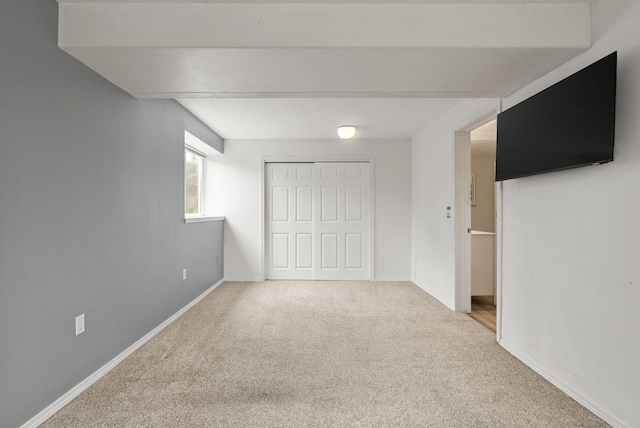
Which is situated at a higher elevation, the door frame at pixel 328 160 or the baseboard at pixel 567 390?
the door frame at pixel 328 160

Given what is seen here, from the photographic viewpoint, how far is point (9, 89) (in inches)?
61.3

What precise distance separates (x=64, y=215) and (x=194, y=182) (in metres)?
3.12

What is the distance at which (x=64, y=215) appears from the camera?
1.89 m

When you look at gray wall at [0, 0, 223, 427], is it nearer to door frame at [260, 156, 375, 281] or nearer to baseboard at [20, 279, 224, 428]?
baseboard at [20, 279, 224, 428]

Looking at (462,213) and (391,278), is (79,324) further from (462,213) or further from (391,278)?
(391,278)

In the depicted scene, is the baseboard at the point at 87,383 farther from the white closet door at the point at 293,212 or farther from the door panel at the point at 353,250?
the door panel at the point at 353,250

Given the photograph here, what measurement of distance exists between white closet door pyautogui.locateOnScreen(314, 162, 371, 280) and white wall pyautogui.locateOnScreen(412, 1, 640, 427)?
2.66 meters

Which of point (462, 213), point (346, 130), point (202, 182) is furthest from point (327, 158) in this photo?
point (462, 213)

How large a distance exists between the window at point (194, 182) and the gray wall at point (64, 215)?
172 centimetres

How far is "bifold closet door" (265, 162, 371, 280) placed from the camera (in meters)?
5.18

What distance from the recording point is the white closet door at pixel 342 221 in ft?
17.0

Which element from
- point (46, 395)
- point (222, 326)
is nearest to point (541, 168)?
point (222, 326)

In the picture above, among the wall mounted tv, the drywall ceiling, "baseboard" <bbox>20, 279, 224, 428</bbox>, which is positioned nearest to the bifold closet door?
the drywall ceiling

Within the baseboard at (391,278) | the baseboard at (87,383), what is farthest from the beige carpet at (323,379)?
the baseboard at (391,278)
